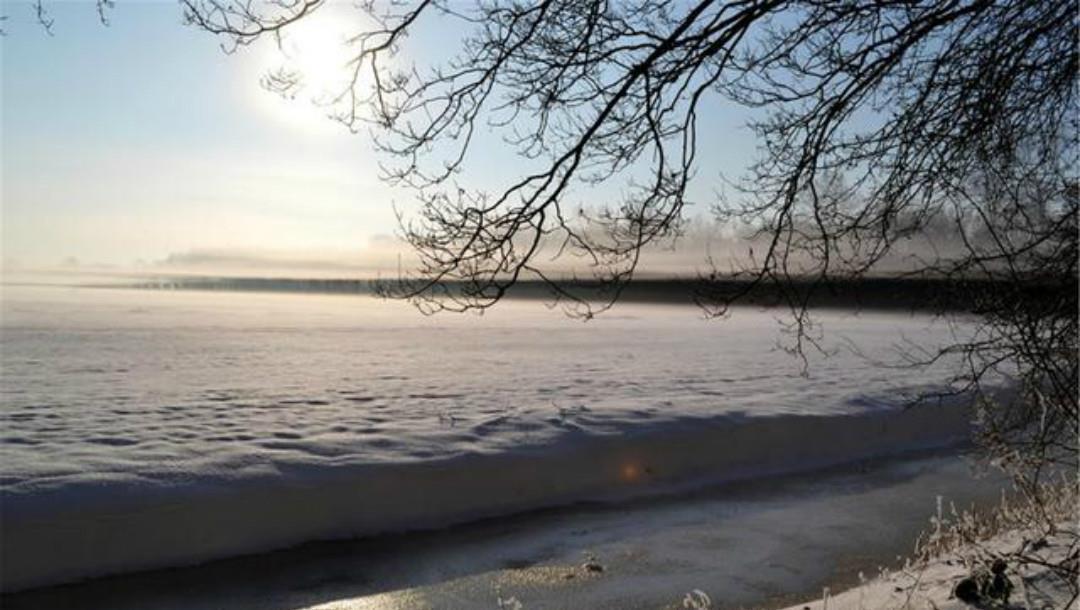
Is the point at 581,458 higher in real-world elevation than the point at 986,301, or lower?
lower

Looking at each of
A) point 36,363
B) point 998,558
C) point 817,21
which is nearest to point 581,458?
point 998,558

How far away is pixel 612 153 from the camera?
4.76m

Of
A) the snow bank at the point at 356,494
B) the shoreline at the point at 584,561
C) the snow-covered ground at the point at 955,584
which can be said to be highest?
the snow-covered ground at the point at 955,584

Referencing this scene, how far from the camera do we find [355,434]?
948 centimetres

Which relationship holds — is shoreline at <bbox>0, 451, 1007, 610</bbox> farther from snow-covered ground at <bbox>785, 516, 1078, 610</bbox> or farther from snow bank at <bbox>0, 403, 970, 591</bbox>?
snow-covered ground at <bbox>785, 516, 1078, 610</bbox>

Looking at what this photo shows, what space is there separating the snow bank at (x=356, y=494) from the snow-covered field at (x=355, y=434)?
2 cm

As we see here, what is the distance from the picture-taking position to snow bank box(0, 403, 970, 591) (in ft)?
20.6

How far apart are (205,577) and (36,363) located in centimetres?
1032

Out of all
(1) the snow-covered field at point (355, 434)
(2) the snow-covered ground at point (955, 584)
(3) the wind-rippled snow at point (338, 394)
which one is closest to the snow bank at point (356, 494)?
(1) the snow-covered field at point (355, 434)

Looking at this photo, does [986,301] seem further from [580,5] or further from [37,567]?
[37,567]

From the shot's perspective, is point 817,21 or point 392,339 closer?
point 817,21

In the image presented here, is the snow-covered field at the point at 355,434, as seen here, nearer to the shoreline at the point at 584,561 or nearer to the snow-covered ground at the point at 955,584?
the shoreline at the point at 584,561

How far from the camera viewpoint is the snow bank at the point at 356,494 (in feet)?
20.6

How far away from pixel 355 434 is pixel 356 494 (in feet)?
6.19
